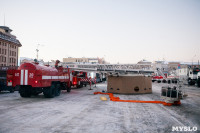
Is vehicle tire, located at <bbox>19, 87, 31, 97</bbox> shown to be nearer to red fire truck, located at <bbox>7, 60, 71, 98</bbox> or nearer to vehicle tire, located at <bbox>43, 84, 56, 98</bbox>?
red fire truck, located at <bbox>7, 60, 71, 98</bbox>

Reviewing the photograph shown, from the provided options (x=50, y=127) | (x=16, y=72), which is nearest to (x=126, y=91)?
(x=16, y=72)

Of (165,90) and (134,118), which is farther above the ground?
(165,90)

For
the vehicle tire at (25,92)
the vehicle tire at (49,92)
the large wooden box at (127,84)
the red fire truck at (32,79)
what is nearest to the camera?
the red fire truck at (32,79)

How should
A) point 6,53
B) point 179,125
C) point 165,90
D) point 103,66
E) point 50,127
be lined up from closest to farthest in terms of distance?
point 50,127, point 179,125, point 165,90, point 6,53, point 103,66

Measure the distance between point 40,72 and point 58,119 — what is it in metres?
5.95

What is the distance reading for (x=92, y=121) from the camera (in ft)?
21.9

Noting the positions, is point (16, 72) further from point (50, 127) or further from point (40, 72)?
point (50, 127)

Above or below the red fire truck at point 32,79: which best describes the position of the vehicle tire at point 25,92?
below

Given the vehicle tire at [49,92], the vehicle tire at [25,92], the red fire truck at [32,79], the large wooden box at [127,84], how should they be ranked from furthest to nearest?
the large wooden box at [127,84] → the vehicle tire at [25,92] → the vehicle tire at [49,92] → the red fire truck at [32,79]

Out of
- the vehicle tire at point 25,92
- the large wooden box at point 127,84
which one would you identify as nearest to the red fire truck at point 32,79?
the vehicle tire at point 25,92

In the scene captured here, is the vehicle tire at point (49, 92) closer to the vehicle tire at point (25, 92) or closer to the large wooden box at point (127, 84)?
the vehicle tire at point (25, 92)

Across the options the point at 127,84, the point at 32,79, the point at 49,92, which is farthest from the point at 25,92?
the point at 127,84

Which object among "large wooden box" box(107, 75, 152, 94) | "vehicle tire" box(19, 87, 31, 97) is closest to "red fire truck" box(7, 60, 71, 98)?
"vehicle tire" box(19, 87, 31, 97)

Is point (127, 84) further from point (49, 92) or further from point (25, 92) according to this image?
point (25, 92)
